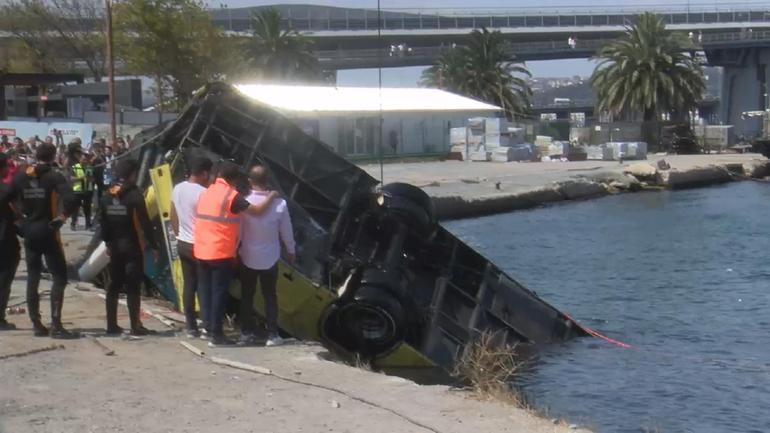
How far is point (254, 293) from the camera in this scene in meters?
11.5

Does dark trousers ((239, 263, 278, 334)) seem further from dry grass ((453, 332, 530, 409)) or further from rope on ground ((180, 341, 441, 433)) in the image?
dry grass ((453, 332, 530, 409))

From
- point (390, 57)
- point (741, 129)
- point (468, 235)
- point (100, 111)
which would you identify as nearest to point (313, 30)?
point (390, 57)

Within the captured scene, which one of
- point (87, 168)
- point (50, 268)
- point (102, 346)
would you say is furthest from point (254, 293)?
point (87, 168)

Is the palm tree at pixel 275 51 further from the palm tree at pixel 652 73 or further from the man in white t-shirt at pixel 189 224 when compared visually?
the man in white t-shirt at pixel 189 224

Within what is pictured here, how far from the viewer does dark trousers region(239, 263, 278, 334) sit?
1122cm

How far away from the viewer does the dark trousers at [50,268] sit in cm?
1111

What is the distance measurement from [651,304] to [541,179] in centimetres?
2842

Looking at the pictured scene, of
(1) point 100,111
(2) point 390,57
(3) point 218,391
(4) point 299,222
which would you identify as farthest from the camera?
(2) point 390,57

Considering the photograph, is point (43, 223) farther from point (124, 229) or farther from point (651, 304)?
point (651, 304)

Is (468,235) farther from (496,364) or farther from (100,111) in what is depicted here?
(496,364)

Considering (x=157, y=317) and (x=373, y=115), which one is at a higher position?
(x=373, y=115)

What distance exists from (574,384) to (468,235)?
20.8 metres

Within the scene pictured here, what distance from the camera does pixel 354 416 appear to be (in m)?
8.56

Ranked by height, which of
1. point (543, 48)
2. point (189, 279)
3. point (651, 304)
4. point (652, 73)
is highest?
point (543, 48)
